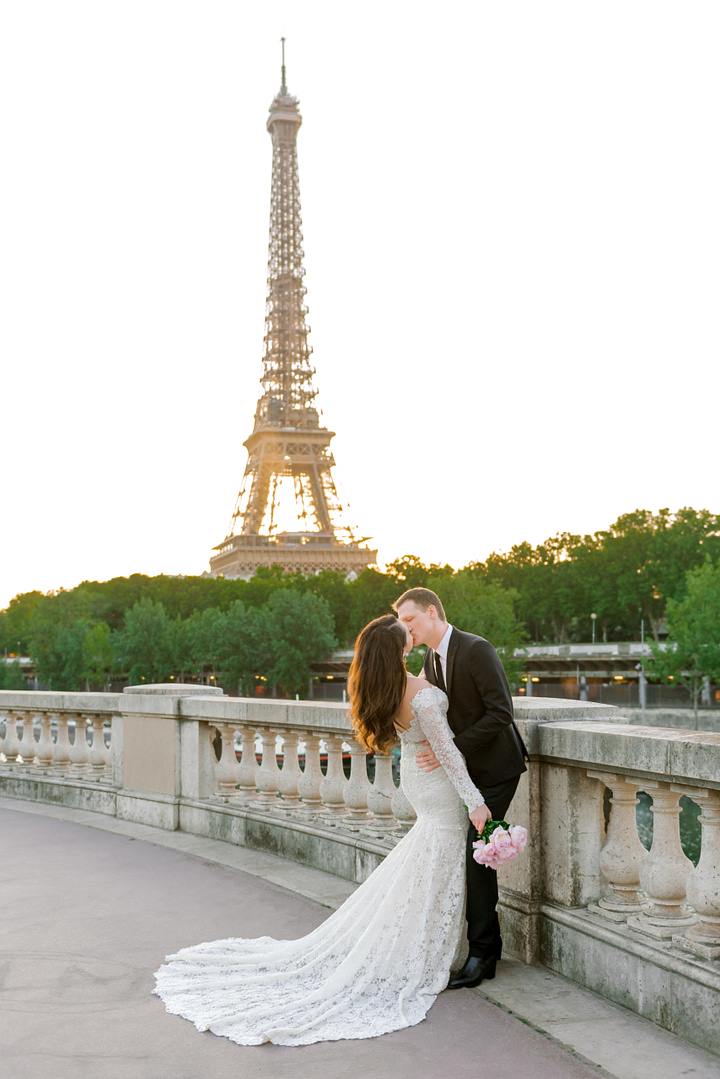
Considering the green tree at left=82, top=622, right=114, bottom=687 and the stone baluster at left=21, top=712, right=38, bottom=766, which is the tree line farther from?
the stone baluster at left=21, top=712, right=38, bottom=766

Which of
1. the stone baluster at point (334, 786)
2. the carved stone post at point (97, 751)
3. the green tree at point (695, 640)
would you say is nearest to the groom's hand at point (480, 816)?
the stone baluster at point (334, 786)

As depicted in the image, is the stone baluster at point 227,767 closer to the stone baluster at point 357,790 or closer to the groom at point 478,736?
the stone baluster at point 357,790

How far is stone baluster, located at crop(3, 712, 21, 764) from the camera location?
39.2 ft

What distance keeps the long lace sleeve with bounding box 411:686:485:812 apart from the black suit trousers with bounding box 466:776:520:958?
0.56 feet

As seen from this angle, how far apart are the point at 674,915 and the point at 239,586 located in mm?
82944

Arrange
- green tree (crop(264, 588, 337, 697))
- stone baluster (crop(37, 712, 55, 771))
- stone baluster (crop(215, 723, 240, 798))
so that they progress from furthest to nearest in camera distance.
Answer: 1. green tree (crop(264, 588, 337, 697))
2. stone baluster (crop(37, 712, 55, 771))
3. stone baluster (crop(215, 723, 240, 798))

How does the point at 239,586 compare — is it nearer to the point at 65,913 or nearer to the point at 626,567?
the point at 626,567

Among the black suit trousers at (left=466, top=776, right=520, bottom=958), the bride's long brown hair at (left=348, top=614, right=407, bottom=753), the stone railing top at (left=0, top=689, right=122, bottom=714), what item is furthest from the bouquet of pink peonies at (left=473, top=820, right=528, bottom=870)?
the stone railing top at (left=0, top=689, right=122, bottom=714)


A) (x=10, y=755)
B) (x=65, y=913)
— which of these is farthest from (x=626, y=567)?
(x=65, y=913)

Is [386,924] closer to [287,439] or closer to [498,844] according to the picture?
[498,844]

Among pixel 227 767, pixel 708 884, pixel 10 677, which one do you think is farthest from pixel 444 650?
pixel 10 677

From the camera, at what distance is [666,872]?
4238mm

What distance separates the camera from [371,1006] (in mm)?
4367

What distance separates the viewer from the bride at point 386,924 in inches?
174
